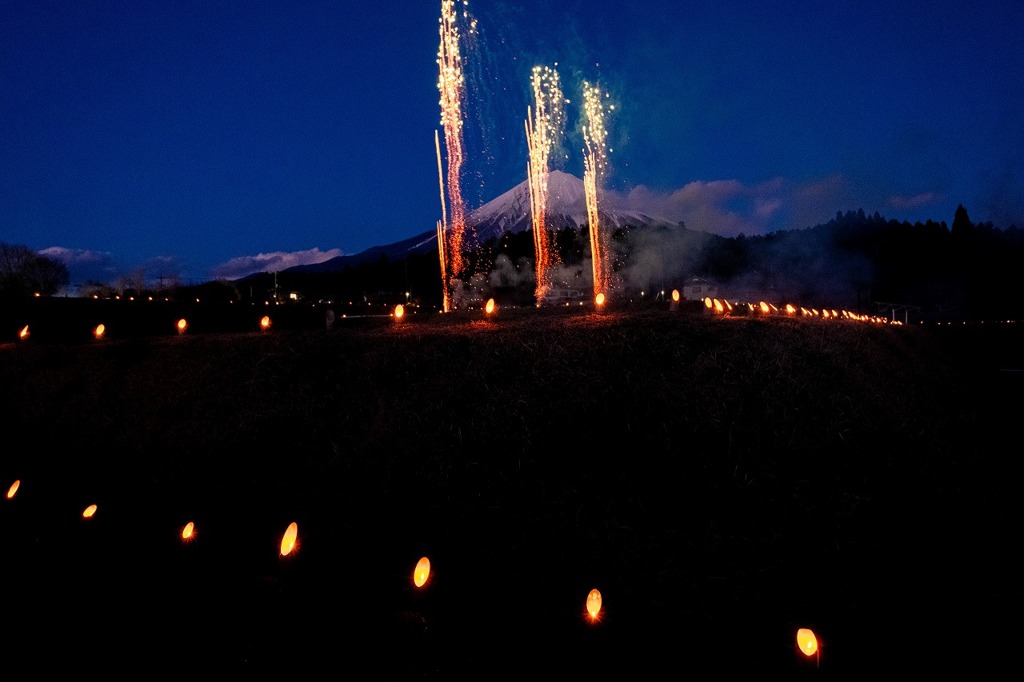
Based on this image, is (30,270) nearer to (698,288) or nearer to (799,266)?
(698,288)

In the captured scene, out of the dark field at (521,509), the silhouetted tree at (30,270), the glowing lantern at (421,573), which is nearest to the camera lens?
the dark field at (521,509)

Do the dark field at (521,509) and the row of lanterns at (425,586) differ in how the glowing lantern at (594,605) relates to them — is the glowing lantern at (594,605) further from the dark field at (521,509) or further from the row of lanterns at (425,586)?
the dark field at (521,509)

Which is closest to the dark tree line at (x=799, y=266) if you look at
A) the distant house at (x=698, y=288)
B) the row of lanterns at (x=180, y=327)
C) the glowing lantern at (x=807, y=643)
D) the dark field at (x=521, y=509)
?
the distant house at (x=698, y=288)

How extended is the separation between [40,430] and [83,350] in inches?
62.8

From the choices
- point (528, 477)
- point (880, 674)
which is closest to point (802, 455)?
point (880, 674)

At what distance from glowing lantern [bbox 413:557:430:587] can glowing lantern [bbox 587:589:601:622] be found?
907 mm

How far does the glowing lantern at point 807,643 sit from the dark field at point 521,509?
0.07m

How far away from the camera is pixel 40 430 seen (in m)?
5.97

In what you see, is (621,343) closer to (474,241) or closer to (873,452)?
(873,452)

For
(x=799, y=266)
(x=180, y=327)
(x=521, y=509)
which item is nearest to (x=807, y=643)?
(x=521, y=509)

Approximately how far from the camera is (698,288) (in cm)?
4256

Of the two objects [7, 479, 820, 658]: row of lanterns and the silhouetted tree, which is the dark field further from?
the silhouetted tree

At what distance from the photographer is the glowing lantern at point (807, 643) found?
7.82ft

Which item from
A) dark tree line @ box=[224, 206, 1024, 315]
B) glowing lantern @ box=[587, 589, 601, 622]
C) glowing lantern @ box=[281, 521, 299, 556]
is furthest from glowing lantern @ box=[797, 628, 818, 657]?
dark tree line @ box=[224, 206, 1024, 315]
